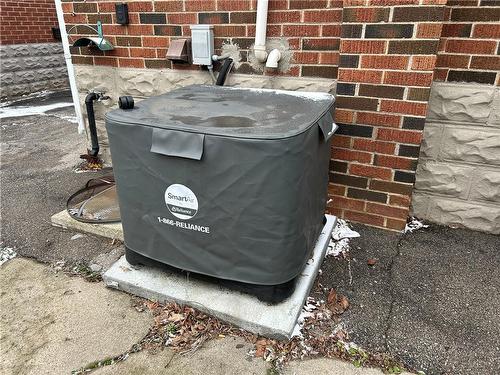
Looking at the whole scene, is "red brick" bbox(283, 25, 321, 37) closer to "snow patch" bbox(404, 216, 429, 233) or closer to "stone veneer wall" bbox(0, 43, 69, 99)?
"snow patch" bbox(404, 216, 429, 233)

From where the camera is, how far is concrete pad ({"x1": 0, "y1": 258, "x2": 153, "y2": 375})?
5.40 feet

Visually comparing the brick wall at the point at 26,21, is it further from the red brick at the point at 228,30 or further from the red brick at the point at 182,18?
the red brick at the point at 228,30

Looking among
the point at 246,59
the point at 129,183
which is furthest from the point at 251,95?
the point at 129,183

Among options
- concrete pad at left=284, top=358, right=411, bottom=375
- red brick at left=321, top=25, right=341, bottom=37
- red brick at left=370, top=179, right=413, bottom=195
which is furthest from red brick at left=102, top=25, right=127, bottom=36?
concrete pad at left=284, top=358, right=411, bottom=375

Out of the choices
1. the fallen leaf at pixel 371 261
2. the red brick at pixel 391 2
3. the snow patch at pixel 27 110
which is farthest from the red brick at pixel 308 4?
the snow patch at pixel 27 110

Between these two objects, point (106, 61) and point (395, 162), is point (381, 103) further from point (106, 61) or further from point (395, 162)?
point (106, 61)

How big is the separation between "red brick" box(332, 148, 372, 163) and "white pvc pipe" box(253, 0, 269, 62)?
80 centimetres

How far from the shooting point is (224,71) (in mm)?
2703

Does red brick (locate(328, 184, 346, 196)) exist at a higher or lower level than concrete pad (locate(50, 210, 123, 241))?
higher

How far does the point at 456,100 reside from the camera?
230 centimetres

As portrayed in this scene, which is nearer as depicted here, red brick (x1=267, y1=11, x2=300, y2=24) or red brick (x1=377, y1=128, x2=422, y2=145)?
red brick (x1=377, y1=128, x2=422, y2=145)

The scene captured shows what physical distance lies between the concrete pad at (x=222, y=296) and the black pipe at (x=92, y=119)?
5.29ft

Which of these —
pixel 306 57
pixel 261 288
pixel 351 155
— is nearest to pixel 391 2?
pixel 306 57

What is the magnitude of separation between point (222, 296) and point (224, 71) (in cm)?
159
